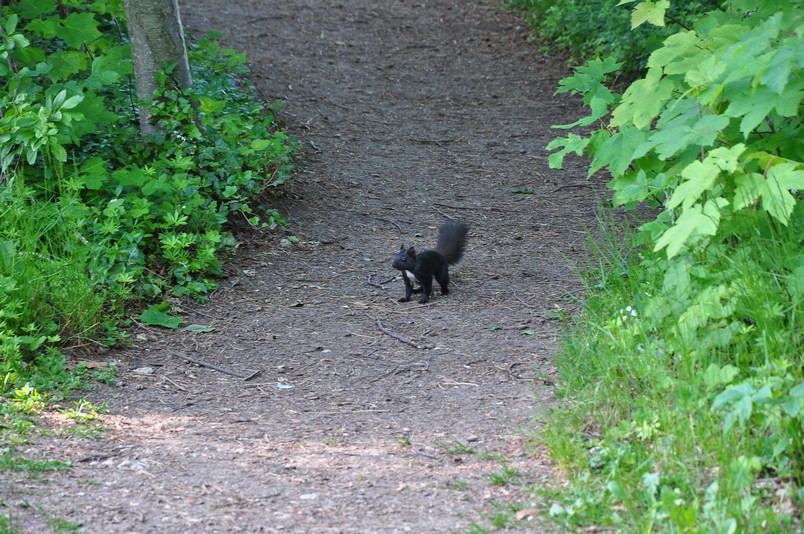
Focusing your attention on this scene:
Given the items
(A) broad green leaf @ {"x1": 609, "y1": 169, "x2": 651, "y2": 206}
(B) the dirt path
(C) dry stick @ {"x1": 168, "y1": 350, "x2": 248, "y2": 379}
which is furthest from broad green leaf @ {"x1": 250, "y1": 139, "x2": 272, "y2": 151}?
(A) broad green leaf @ {"x1": 609, "y1": 169, "x2": 651, "y2": 206}

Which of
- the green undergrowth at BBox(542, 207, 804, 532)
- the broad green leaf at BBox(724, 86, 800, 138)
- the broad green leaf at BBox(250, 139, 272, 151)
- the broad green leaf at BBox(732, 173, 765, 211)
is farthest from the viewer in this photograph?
the broad green leaf at BBox(250, 139, 272, 151)

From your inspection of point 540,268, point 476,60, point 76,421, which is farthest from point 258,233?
point 476,60

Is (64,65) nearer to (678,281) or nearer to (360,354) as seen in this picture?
(360,354)

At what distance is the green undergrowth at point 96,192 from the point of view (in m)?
5.08

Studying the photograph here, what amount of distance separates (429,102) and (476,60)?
2.02 metres

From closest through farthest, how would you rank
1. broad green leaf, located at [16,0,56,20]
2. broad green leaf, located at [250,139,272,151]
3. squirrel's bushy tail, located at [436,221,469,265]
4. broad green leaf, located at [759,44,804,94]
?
broad green leaf, located at [759,44,804,94]
squirrel's bushy tail, located at [436,221,469,265]
broad green leaf, located at [16,0,56,20]
broad green leaf, located at [250,139,272,151]

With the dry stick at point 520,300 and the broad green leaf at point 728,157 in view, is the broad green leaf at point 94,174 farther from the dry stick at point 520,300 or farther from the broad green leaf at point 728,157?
the broad green leaf at point 728,157

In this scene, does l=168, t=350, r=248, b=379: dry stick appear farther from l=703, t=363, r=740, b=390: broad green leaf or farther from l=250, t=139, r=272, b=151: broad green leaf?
l=703, t=363, r=740, b=390: broad green leaf

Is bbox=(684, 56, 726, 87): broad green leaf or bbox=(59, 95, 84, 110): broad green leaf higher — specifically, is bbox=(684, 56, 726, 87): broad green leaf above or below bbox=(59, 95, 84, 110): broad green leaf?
above

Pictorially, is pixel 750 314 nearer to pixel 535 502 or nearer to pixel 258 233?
A: pixel 535 502

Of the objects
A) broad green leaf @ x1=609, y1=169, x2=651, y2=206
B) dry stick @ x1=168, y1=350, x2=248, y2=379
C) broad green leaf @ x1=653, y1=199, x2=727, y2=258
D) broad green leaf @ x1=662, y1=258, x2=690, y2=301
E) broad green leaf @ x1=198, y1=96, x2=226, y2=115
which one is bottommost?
dry stick @ x1=168, y1=350, x2=248, y2=379

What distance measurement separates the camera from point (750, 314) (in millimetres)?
3697

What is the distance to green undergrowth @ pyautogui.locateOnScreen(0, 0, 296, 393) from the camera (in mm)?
5082

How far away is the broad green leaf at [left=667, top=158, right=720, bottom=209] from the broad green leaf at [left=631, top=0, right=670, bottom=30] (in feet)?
3.57
